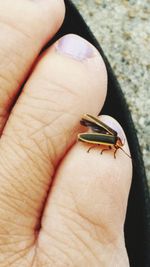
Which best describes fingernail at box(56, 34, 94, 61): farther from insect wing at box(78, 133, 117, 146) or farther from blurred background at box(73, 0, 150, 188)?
blurred background at box(73, 0, 150, 188)

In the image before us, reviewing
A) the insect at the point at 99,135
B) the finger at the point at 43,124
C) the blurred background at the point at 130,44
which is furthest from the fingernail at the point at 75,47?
the blurred background at the point at 130,44

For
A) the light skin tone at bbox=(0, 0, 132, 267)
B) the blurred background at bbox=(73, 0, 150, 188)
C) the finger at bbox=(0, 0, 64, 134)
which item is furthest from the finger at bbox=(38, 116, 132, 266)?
the blurred background at bbox=(73, 0, 150, 188)

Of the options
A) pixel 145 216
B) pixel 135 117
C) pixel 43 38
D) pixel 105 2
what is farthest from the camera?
pixel 105 2

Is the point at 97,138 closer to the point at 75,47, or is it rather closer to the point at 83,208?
the point at 83,208

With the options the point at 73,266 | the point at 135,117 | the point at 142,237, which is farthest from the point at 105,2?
the point at 73,266

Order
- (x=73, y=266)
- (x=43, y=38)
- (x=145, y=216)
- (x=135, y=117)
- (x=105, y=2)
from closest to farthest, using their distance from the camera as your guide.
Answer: (x=73, y=266) < (x=43, y=38) < (x=145, y=216) < (x=135, y=117) < (x=105, y=2)

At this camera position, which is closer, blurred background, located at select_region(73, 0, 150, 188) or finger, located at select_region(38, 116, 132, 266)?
finger, located at select_region(38, 116, 132, 266)

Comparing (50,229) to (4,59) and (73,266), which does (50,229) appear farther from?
(4,59)
